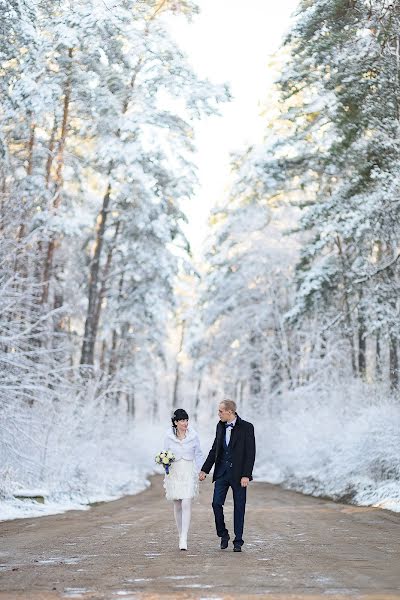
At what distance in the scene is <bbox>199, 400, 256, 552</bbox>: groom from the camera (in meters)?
10.0

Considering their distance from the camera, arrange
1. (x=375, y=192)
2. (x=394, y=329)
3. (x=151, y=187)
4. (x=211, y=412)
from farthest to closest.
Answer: (x=211, y=412)
(x=151, y=187)
(x=394, y=329)
(x=375, y=192)

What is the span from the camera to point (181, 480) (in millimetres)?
9836

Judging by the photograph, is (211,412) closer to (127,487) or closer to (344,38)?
(127,487)

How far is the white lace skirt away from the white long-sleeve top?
8cm

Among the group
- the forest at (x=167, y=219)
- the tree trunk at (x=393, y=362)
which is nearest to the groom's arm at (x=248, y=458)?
the forest at (x=167, y=219)

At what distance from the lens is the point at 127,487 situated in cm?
2317

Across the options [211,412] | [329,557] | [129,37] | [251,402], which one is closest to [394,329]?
[129,37]

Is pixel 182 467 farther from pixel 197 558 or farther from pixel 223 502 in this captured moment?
pixel 197 558

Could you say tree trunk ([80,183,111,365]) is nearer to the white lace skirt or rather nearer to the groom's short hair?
the groom's short hair

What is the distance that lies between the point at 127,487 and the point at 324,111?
11.7 meters

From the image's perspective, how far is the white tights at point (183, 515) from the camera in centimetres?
959

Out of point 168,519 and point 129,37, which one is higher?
point 129,37

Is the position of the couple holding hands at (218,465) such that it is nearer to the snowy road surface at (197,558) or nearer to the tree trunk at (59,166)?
the snowy road surface at (197,558)

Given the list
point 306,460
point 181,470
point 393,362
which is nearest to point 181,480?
point 181,470
